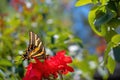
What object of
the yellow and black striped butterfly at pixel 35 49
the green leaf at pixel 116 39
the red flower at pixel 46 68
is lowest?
the red flower at pixel 46 68

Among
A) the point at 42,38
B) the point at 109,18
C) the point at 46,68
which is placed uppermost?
the point at 42,38

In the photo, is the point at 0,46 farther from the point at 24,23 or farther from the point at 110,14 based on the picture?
the point at 110,14

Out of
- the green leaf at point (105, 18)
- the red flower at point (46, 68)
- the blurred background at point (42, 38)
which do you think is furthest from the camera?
the blurred background at point (42, 38)

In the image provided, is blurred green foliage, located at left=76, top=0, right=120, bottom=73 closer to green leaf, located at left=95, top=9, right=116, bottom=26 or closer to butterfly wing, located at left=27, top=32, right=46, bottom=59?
green leaf, located at left=95, top=9, right=116, bottom=26

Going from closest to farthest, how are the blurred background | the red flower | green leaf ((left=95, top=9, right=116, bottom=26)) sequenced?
the red flower → green leaf ((left=95, top=9, right=116, bottom=26)) → the blurred background

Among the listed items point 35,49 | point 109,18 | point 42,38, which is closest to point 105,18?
point 109,18

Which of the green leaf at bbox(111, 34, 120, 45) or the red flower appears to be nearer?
the red flower

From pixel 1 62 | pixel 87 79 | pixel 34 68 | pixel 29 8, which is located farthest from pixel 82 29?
pixel 34 68

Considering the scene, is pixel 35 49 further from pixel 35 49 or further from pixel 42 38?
pixel 42 38

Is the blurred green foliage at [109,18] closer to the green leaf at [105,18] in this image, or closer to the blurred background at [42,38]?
the green leaf at [105,18]

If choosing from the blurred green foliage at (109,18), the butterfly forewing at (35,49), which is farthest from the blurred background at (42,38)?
the blurred green foliage at (109,18)

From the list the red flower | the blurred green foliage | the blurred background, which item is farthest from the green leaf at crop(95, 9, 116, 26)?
the blurred background
